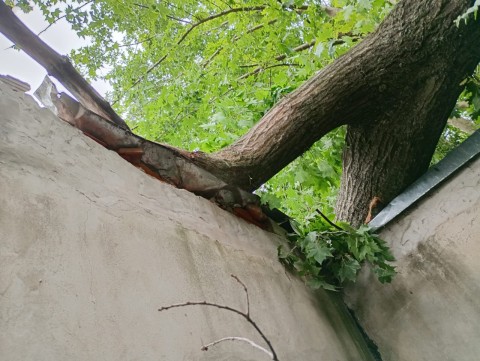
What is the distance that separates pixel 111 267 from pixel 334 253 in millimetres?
1466

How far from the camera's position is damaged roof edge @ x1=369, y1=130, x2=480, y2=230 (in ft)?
7.76

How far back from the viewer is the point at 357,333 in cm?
225

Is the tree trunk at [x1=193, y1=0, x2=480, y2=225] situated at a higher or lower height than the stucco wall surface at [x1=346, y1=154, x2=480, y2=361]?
higher

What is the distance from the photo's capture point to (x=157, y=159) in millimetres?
1919

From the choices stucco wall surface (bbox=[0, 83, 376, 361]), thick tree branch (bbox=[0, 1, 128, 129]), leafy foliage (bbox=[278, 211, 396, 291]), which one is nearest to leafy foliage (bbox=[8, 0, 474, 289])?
leafy foliage (bbox=[278, 211, 396, 291])

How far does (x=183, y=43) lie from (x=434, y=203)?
4233 mm

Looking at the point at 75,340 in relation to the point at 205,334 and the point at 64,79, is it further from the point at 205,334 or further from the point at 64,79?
the point at 64,79

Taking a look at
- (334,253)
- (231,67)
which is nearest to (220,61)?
(231,67)

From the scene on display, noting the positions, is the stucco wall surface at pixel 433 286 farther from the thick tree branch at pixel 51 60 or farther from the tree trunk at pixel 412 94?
the thick tree branch at pixel 51 60

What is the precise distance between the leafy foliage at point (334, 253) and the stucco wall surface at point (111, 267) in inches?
9.3

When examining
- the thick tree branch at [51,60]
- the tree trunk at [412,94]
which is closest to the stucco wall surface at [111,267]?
the thick tree branch at [51,60]

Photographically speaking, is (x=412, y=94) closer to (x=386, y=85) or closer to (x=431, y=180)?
(x=386, y=85)

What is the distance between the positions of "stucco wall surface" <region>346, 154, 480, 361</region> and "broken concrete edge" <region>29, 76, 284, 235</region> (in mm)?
688

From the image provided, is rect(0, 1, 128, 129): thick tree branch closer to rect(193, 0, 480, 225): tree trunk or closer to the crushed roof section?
the crushed roof section
